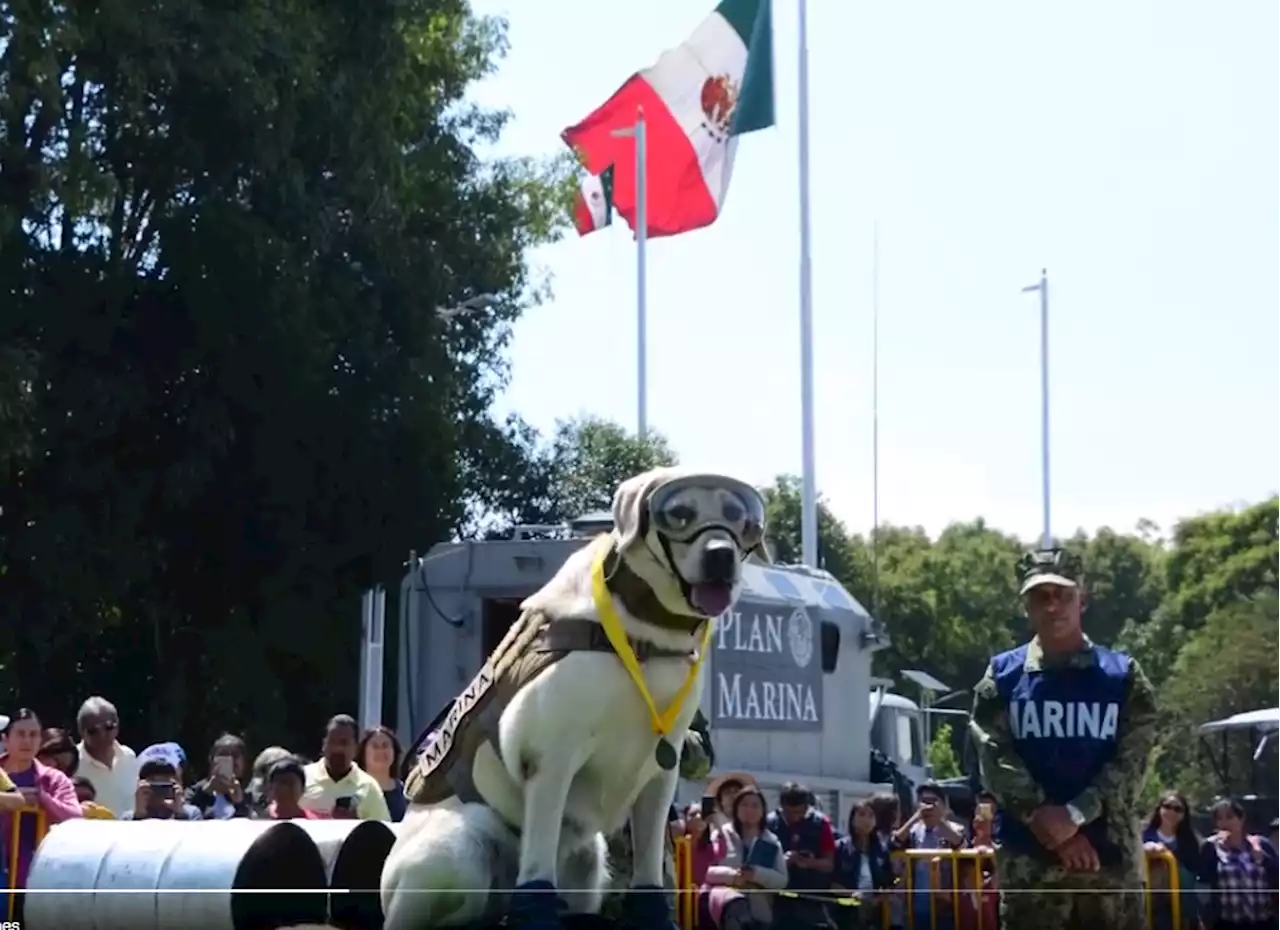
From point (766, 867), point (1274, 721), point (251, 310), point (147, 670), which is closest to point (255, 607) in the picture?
point (147, 670)

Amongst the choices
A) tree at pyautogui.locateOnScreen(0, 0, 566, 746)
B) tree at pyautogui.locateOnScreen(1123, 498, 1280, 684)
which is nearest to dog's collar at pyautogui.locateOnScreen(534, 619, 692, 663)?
tree at pyautogui.locateOnScreen(0, 0, 566, 746)

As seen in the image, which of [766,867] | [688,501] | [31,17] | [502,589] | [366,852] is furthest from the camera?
[31,17]

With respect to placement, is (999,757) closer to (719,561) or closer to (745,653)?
(719,561)

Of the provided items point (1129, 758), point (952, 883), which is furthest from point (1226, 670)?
point (1129, 758)

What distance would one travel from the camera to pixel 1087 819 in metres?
5.90

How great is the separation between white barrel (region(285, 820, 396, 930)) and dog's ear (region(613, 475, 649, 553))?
1.21m

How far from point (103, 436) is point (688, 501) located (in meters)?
17.3

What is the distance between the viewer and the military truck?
637 inches

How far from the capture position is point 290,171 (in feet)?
72.5

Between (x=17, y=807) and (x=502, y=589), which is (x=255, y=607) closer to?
(x=502, y=589)

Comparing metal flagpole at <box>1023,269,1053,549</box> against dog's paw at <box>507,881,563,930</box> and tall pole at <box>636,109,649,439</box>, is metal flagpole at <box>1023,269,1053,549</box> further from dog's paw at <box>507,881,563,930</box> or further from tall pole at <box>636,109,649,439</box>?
dog's paw at <box>507,881,563,930</box>

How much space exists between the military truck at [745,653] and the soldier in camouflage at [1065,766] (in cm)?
937

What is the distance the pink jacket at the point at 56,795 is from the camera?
360 inches

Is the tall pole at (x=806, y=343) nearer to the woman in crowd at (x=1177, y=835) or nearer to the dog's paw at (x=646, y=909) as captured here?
the woman in crowd at (x=1177, y=835)
